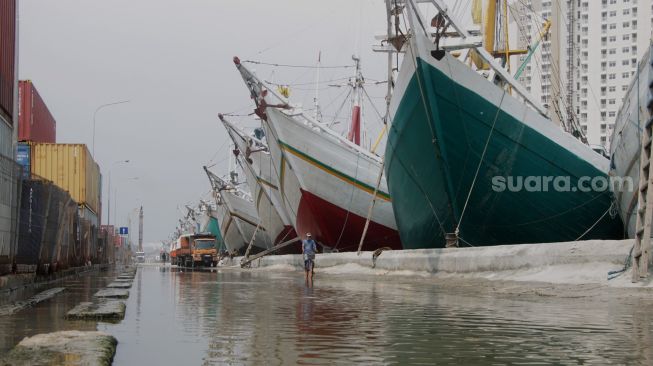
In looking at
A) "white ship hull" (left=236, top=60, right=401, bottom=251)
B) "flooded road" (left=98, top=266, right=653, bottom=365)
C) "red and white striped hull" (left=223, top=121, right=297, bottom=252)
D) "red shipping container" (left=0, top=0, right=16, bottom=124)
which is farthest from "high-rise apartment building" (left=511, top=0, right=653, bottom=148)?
"flooded road" (left=98, top=266, right=653, bottom=365)

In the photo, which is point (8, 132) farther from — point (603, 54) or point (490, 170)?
point (603, 54)

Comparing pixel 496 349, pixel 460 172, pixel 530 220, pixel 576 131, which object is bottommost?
pixel 496 349

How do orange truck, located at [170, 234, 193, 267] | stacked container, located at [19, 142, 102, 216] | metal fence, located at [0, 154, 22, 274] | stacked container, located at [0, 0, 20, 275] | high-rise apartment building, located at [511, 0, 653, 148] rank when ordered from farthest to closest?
high-rise apartment building, located at [511, 0, 653, 148] → orange truck, located at [170, 234, 193, 267] → stacked container, located at [19, 142, 102, 216] → stacked container, located at [0, 0, 20, 275] → metal fence, located at [0, 154, 22, 274]

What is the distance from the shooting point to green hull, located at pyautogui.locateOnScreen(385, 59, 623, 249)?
75.9ft

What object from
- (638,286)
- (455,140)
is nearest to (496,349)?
(638,286)

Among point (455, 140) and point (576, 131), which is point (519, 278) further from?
point (576, 131)

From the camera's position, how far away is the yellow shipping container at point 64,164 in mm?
37500

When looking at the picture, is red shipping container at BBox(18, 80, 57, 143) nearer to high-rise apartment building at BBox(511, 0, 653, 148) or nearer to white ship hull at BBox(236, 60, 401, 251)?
white ship hull at BBox(236, 60, 401, 251)

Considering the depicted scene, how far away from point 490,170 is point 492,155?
1.46 ft

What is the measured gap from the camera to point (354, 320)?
8586 mm

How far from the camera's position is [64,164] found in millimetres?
38750

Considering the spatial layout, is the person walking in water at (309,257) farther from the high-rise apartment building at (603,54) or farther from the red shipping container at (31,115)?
the high-rise apartment building at (603,54)

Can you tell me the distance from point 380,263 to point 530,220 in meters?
4.72

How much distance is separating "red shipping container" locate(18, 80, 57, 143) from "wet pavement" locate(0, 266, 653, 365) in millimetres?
28320
